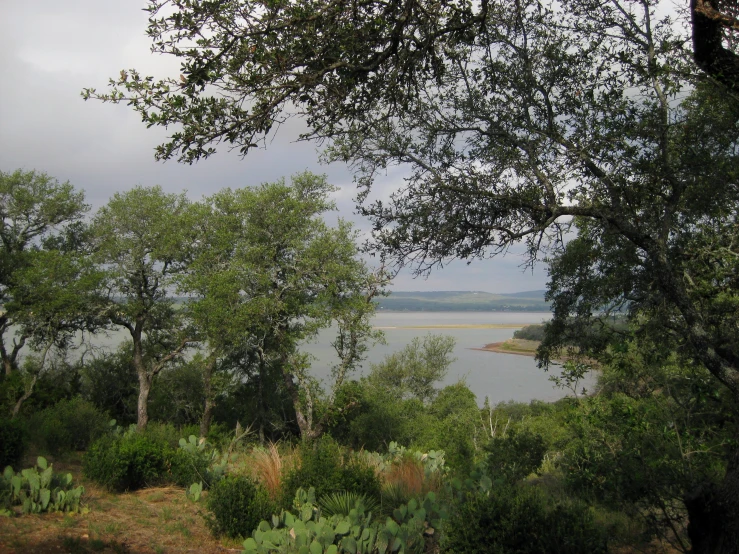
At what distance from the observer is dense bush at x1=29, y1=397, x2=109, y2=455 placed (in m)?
12.1

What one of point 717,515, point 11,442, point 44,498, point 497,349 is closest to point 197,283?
point 11,442

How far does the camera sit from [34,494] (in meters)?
6.41

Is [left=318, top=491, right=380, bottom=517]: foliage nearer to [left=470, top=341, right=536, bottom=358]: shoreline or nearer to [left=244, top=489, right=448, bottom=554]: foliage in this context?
[left=244, top=489, right=448, bottom=554]: foliage

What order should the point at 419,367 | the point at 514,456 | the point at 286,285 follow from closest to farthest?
the point at 514,456 → the point at 286,285 → the point at 419,367

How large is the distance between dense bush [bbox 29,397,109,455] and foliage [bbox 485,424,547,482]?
385 inches

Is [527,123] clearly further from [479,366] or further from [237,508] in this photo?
[479,366]

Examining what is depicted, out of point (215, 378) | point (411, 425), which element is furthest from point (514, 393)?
point (215, 378)

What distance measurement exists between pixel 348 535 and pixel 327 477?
1410 mm

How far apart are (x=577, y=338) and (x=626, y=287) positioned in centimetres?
93

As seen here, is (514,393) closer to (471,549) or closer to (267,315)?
(267,315)

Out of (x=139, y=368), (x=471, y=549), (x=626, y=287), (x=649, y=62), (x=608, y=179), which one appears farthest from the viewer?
(x=139, y=368)

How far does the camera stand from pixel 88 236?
20688 millimetres

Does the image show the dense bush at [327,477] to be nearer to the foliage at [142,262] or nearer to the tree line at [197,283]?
the tree line at [197,283]

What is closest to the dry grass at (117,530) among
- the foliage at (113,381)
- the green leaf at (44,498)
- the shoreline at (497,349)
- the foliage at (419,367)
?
the green leaf at (44,498)
